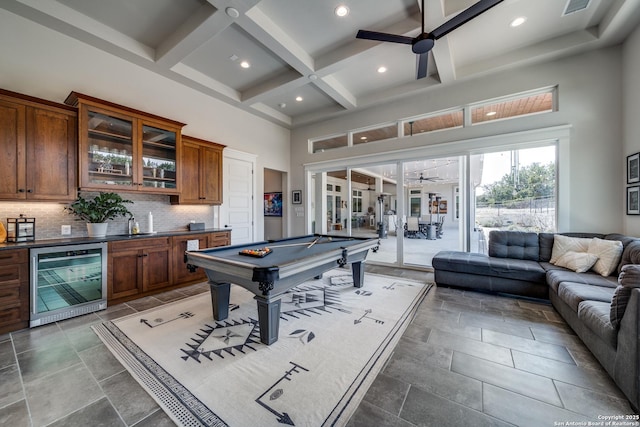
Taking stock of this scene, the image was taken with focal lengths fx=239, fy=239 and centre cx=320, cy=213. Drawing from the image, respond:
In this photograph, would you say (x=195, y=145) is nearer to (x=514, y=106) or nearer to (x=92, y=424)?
(x=92, y=424)

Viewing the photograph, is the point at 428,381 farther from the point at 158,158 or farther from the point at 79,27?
the point at 79,27

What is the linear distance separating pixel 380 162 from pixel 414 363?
448 centimetres

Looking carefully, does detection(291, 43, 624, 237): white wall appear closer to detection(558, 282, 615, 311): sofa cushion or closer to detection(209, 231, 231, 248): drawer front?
detection(558, 282, 615, 311): sofa cushion

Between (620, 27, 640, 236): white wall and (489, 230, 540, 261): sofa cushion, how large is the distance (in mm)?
1049

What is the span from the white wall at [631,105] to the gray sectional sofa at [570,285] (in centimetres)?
36

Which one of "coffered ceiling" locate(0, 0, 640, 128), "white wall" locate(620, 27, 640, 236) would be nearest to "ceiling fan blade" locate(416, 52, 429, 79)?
"coffered ceiling" locate(0, 0, 640, 128)

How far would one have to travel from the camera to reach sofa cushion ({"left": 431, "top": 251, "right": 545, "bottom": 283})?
10.9ft

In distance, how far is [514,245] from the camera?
391cm

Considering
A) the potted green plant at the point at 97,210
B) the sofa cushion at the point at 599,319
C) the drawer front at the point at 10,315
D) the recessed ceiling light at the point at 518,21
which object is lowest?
the drawer front at the point at 10,315

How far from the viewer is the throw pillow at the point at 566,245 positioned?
3355 millimetres

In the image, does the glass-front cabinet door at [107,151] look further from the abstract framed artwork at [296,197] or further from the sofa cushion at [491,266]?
the sofa cushion at [491,266]

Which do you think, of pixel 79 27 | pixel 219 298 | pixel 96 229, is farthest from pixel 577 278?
pixel 79 27

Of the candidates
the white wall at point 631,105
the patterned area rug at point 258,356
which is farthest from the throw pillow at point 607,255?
the patterned area rug at point 258,356

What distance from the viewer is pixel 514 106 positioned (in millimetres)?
4355
